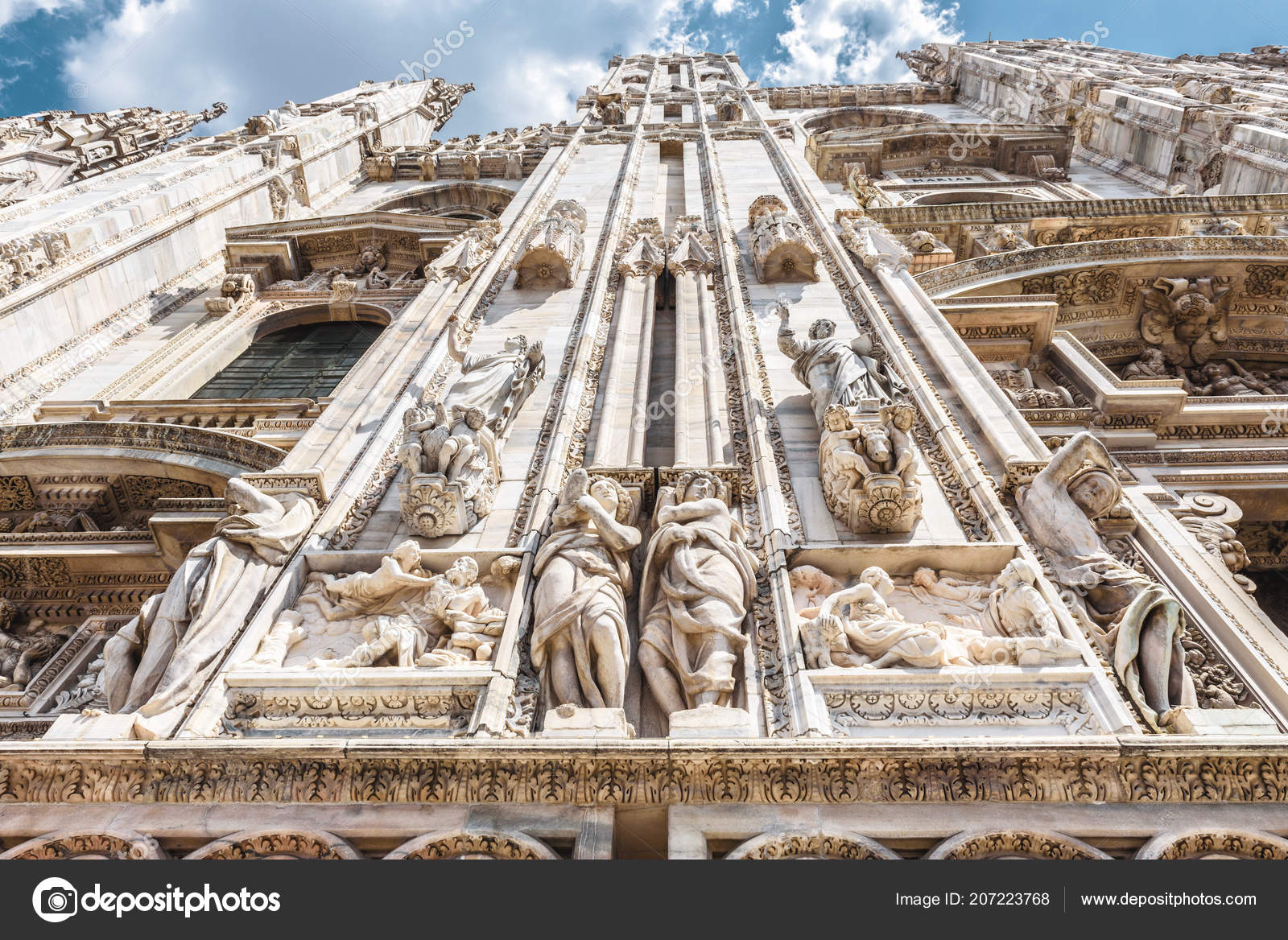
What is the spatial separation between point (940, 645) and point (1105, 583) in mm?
1878

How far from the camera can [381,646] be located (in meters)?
6.78

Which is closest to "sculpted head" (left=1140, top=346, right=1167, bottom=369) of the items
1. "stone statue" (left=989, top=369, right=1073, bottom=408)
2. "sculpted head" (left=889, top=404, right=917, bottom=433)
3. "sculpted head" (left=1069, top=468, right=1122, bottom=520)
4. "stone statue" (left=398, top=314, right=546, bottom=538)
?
"stone statue" (left=989, top=369, right=1073, bottom=408)

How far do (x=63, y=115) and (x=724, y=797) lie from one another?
4932cm

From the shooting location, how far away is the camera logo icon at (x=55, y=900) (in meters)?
4.56

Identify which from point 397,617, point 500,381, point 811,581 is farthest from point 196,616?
point 811,581

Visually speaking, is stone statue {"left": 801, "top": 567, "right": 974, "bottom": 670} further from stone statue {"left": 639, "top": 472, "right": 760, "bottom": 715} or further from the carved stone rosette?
the carved stone rosette

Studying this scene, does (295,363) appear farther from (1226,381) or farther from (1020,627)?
(1226,381)

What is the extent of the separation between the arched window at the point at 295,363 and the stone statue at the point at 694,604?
36.1ft

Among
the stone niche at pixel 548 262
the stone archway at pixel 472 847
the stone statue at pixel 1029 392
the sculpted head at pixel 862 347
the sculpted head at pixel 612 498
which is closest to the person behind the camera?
the stone archway at pixel 472 847

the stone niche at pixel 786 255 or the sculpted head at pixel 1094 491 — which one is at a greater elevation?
the stone niche at pixel 786 255

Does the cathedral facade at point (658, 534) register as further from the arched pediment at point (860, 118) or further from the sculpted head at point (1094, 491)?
the arched pediment at point (860, 118)

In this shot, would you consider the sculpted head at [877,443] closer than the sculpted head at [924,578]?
No

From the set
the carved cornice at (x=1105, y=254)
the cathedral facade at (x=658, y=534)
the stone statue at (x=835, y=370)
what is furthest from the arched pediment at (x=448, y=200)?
the stone statue at (x=835, y=370)

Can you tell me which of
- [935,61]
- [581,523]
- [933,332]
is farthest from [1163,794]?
[935,61]
